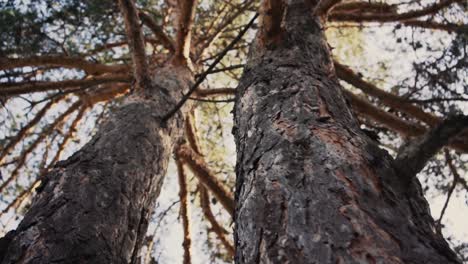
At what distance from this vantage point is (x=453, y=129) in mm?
1080

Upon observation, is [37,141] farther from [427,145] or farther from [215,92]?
[427,145]

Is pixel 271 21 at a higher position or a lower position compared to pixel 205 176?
lower

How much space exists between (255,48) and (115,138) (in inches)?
37.3

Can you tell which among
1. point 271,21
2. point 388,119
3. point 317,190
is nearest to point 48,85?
point 271,21

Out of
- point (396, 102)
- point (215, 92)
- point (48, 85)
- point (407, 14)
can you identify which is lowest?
point (396, 102)

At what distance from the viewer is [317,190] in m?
1.10

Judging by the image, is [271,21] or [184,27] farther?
[184,27]

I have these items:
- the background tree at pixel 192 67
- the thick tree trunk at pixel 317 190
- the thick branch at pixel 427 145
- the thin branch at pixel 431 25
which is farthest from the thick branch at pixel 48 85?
Answer: the thick branch at pixel 427 145

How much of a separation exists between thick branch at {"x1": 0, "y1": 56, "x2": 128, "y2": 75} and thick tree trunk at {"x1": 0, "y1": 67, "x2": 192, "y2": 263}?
0.85 meters

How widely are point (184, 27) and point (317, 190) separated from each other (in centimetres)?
290

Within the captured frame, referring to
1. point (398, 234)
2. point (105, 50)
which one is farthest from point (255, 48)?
point (105, 50)

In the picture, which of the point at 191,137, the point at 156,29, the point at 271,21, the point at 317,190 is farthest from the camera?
the point at 191,137

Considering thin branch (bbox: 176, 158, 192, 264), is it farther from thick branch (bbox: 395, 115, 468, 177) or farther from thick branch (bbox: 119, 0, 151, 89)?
thick branch (bbox: 395, 115, 468, 177)

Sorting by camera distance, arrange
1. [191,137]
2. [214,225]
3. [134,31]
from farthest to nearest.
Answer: [191,137] < [214,225] < [134,31]
